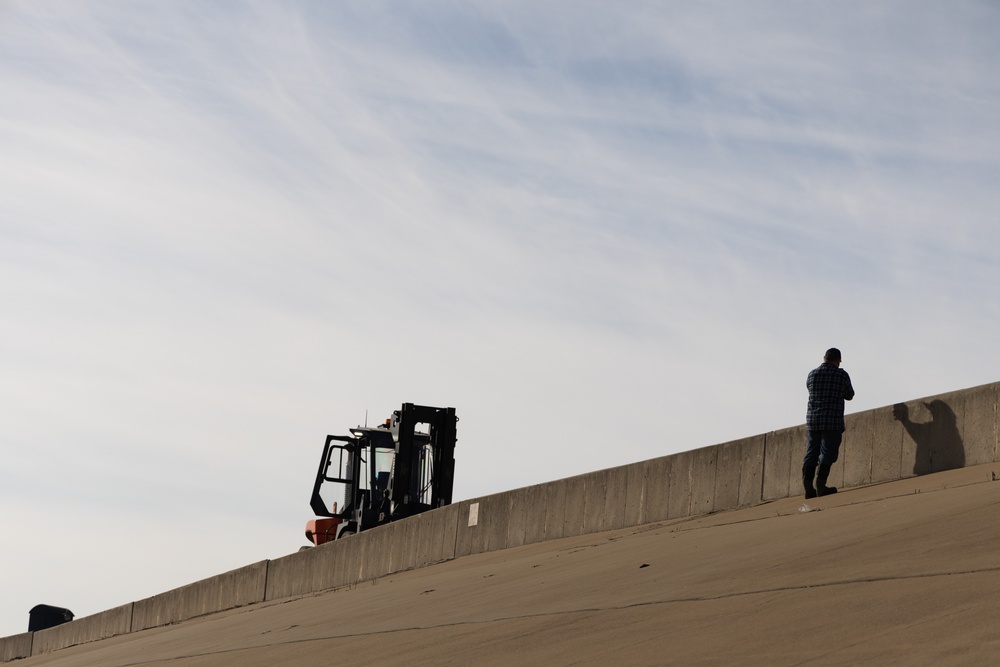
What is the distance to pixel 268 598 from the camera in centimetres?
2067

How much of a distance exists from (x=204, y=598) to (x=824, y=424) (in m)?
12.9

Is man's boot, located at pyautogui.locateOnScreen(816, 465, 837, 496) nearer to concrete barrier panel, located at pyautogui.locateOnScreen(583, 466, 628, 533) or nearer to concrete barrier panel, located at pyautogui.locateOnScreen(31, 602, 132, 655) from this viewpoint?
concrete barrier panel, located at pyautogui.locateOnScreen(583, 466, 628, 533)

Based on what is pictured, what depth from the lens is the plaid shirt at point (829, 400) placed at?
1240 cm

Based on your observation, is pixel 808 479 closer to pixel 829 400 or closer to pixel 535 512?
pixel 829 400

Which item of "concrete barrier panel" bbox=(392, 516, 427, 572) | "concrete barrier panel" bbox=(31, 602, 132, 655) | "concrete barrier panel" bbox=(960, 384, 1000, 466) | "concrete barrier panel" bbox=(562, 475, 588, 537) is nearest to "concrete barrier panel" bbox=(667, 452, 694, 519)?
"concrete barrier panel" bbox=(562, 475, 588, 537)

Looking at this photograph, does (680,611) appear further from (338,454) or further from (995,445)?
(338,454)

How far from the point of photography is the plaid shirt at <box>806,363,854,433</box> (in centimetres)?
1240

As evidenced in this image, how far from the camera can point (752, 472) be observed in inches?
542

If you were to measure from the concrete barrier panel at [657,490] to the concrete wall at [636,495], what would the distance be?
13 mm

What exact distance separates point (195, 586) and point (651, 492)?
34.4ft

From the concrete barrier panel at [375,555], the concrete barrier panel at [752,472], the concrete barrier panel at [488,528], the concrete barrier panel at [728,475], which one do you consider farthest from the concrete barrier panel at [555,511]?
the concrete barrier panel at [375,555]

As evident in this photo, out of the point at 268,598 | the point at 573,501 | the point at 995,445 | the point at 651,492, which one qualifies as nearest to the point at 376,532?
the point at 268,598

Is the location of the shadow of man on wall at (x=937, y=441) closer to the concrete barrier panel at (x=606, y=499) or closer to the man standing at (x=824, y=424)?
the man standing at (x=824, y=424)

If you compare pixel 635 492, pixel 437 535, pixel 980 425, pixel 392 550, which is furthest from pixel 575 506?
pixel 980 425
